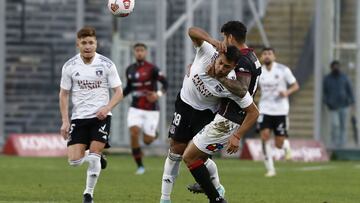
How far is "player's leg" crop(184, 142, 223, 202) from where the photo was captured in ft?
46.3

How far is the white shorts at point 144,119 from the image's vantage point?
79.9 feet

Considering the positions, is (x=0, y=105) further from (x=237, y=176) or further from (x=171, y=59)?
(x=237, y=176)

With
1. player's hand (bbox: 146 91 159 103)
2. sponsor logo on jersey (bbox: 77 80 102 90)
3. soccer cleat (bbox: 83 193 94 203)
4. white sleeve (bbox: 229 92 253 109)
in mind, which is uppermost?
white sleeve (bbox: 229 92 253 109)

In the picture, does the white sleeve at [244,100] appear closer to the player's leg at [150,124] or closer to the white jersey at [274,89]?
the white jersey at [274,89]

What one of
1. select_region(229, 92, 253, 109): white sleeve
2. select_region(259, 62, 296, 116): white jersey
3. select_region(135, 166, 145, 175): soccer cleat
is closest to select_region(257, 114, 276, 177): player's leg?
select_region(259, 62, 296, 116): white jersey

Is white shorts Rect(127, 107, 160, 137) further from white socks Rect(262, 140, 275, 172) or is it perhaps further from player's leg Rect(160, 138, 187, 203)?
player's leg Rect(160, 138, 187, 203)

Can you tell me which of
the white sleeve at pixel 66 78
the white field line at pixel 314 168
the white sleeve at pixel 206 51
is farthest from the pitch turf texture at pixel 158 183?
the white sleeve at pixel 206 51

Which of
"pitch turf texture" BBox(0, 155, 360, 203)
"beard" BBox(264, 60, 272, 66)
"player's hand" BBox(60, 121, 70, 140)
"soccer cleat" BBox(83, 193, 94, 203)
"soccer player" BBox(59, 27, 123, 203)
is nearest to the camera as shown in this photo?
"soccer cleat" BBox(83, 193, 94, 203)

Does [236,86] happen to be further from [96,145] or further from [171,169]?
[96,145]

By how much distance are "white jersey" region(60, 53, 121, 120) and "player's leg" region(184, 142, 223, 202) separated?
6.63 feet

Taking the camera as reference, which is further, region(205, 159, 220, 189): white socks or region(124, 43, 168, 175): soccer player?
region(124, 43, 168, 175): soccer player

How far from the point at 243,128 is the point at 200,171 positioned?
0.83 m

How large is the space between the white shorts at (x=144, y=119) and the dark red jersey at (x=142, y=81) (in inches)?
3.9

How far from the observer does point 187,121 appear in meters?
14.6
